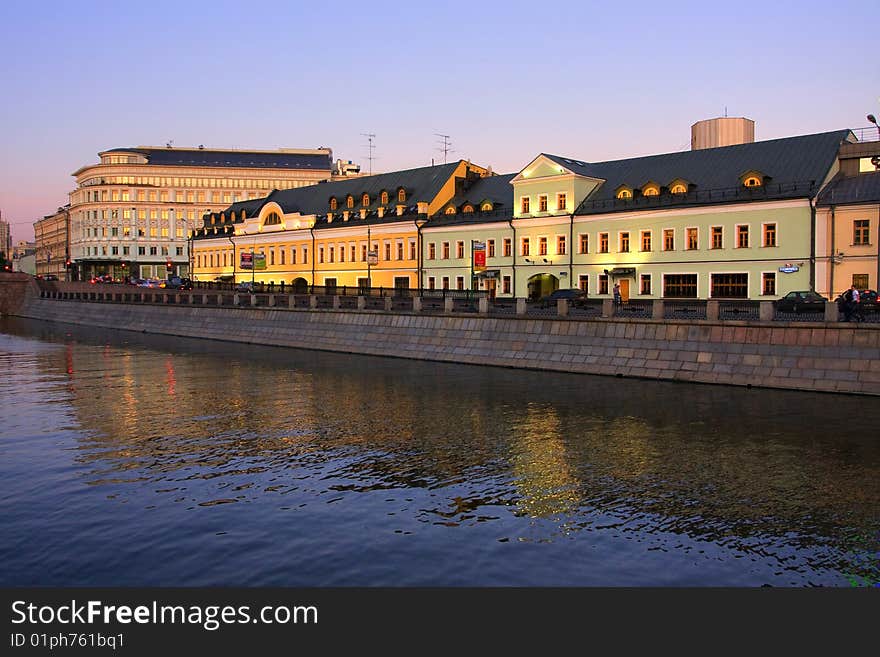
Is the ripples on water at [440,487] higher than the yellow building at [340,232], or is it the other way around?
the yellow building at [340,232]

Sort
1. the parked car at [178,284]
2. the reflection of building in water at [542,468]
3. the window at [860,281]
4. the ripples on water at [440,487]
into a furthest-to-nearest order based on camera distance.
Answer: the parked car at [178,284] → the window at [860,281] → the reflection of building in water at [542,468] → the ripples on water at [440,487]

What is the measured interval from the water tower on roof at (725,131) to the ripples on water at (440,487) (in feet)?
176

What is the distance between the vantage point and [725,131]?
78.8m

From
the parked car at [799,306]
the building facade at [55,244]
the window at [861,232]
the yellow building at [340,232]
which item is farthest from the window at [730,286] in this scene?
the building facade at [55,244]

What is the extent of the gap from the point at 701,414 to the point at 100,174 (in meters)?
144

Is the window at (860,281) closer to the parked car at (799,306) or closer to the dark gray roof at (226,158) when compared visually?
the parked car at (799,306)

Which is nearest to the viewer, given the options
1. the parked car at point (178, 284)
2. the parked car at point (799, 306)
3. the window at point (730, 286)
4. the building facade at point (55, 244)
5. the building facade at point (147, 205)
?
the parked car at point (799, 306)

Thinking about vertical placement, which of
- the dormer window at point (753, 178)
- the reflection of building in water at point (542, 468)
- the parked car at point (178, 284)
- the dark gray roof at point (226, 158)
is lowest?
the reflection of building in water at point (542, 468)

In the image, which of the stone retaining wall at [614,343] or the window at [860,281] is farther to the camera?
the window at [860,281]

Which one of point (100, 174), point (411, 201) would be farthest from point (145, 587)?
point (100, 174)

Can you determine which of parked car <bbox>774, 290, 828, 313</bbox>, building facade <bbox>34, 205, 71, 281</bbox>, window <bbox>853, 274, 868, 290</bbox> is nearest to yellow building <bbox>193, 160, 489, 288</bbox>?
window <bbox>853, 274, 868, 290</bbox>

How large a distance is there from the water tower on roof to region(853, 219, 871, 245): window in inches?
1246

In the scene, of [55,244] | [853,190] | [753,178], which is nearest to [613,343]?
[853,190]

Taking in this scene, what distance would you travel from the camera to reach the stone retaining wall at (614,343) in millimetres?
29234
